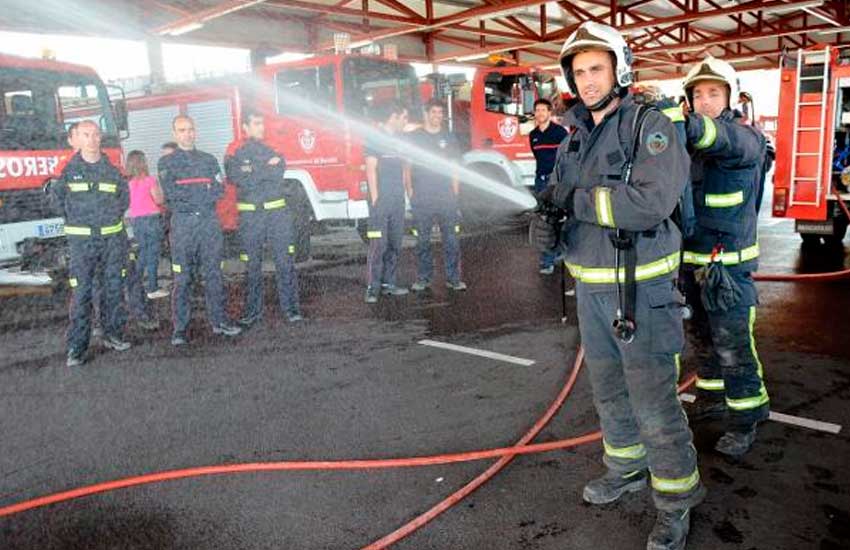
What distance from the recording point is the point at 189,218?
17.2 feet

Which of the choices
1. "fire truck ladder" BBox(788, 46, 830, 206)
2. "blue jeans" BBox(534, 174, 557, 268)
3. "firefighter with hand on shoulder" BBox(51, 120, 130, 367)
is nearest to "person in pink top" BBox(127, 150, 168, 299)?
"firefighter with hand on shoulder" BBox(51, 120, 130, 367)

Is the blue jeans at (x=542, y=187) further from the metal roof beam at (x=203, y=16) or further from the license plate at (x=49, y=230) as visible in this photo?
the metal roof beam at (x=203, y=16)

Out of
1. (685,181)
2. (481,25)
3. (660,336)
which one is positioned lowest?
(660,336)

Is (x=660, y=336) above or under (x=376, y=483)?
above

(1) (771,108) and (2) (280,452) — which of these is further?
(1) (771,108)

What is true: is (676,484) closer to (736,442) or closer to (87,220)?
(736,442)

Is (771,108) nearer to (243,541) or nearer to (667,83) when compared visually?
(667,83)

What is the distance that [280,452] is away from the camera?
3354mm

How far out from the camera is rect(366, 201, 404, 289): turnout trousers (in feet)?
21.3

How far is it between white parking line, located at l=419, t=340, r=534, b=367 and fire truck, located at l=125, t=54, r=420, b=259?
147 inches

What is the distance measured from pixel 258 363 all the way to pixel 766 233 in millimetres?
7919

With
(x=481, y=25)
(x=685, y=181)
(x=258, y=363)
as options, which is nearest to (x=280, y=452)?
(x=258, y=363)

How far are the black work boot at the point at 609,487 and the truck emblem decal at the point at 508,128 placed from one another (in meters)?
8.88

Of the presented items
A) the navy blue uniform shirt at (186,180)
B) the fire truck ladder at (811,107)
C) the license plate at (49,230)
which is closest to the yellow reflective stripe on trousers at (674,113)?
the navy blue uniform shirt at (186,180)
